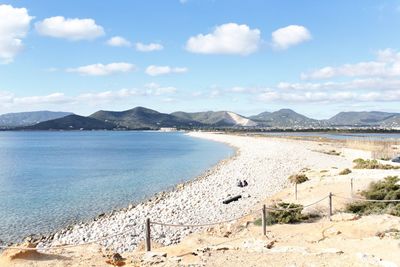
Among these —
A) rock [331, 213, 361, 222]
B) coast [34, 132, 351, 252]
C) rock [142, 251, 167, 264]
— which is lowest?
coast [34, 132, 351, 252]

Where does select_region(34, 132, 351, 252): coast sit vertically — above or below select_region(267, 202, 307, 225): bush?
below

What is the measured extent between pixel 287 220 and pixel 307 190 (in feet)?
28.3

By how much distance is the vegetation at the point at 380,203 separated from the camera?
58.5ft

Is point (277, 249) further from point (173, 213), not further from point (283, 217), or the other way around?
point (173, 213)

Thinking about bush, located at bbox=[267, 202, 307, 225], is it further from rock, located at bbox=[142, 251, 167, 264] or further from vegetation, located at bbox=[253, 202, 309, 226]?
rock, located at bbox=[142, 251, 167, 264]

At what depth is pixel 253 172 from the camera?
44.1 m

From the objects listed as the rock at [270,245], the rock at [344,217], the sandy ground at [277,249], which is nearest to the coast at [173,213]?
the sandy ground at [277,249]

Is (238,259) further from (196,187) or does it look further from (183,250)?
(196,187)

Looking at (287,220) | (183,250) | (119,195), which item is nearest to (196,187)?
(119,195)

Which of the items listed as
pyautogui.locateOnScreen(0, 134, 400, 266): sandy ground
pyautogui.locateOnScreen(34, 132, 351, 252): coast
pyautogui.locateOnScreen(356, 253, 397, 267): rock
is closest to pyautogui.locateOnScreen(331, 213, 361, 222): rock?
pyautogui.locateOnScreen(0, 134, 400, 266): sandy ground

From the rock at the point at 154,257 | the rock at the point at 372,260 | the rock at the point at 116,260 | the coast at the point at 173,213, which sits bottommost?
the coast at the point at 173,213

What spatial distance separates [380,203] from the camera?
19.4 metres

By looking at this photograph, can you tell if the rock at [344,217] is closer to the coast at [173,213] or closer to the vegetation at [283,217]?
the vegetation at [283,217]

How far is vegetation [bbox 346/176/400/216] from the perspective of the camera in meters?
17.8
